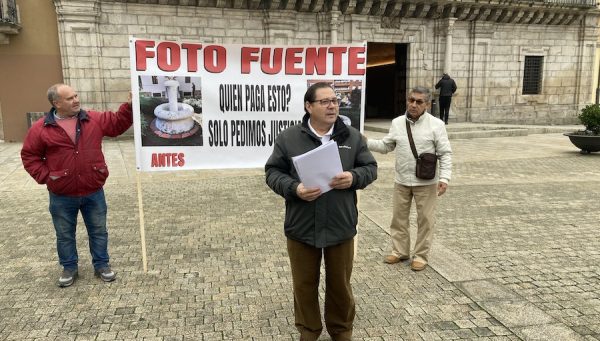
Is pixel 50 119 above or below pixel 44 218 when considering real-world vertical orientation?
above

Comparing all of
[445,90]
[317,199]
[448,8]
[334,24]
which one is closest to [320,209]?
[317,199]

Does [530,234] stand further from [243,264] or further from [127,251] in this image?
[127,251]

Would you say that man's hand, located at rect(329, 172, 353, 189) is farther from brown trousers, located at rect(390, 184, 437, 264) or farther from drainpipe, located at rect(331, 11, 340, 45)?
drainpipe, located at rect(331, 11, 340, 45)

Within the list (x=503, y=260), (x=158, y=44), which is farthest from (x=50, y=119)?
(x=503, y=260)

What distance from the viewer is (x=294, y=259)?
3.09m

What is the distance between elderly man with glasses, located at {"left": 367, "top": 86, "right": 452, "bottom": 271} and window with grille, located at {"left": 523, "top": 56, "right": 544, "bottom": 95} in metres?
19.7

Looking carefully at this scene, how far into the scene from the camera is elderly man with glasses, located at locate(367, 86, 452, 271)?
14.2 ft

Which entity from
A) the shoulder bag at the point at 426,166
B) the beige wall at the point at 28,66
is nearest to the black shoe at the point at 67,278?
the shoulder bag at the point at 426,166

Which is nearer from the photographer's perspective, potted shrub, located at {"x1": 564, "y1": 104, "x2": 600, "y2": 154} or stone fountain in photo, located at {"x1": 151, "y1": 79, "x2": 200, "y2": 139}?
stone fountain in photo, located at {"x1": 151, "y1": 79, "x2": 200, "y2": 139}

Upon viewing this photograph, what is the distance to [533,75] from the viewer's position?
70.9 feet

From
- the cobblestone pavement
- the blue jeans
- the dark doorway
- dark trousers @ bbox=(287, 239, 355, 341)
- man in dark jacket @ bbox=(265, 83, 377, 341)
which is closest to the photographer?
man in dark jacket @ bbox=(265, 83, 377, 341)

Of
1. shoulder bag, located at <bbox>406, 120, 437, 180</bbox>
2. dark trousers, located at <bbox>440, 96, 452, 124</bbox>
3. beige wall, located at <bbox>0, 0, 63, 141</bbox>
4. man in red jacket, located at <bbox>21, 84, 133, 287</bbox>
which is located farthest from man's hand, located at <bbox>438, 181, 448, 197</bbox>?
dark trousers, located at <bbox>440, 96, 452, 124</bbox>

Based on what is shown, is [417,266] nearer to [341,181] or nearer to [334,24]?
[341,181]

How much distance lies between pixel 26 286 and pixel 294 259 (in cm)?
274
